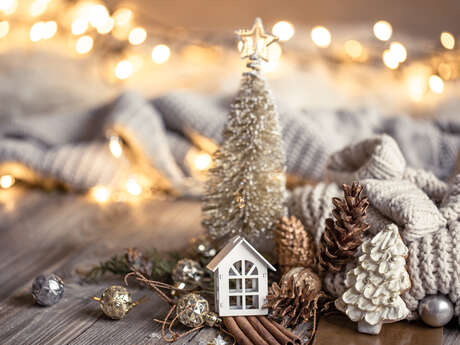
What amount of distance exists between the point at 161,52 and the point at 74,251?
92cm

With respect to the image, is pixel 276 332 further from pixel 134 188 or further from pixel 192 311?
pixel 134 188

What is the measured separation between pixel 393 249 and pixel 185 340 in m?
0.34

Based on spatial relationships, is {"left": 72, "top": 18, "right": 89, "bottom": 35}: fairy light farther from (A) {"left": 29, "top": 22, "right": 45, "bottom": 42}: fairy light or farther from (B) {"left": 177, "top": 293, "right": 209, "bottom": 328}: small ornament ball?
(B) {"left": 177, "top": 293, "right": 209, "bottom": 328}: small ornament ball

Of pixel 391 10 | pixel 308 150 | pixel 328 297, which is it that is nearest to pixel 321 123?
pixel 308 150

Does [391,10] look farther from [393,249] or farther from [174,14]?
[393,249]

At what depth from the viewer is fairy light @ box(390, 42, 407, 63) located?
6.11 feet

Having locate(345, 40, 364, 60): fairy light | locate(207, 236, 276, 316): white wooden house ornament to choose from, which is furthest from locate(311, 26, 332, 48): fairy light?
locate(207, 236, 276, 316): white wooden house ornament

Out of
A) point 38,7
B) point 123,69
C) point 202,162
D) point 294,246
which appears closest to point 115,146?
point 202,162

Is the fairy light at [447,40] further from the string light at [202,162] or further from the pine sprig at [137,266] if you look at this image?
the pine sprig at [137,266]

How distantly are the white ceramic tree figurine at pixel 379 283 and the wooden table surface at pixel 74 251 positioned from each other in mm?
98

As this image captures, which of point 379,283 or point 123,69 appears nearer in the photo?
point 379,283

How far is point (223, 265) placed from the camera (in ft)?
2.86

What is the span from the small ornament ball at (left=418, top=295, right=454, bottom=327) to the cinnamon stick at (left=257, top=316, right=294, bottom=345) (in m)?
0.21

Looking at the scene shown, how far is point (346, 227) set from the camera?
854 millimetres
